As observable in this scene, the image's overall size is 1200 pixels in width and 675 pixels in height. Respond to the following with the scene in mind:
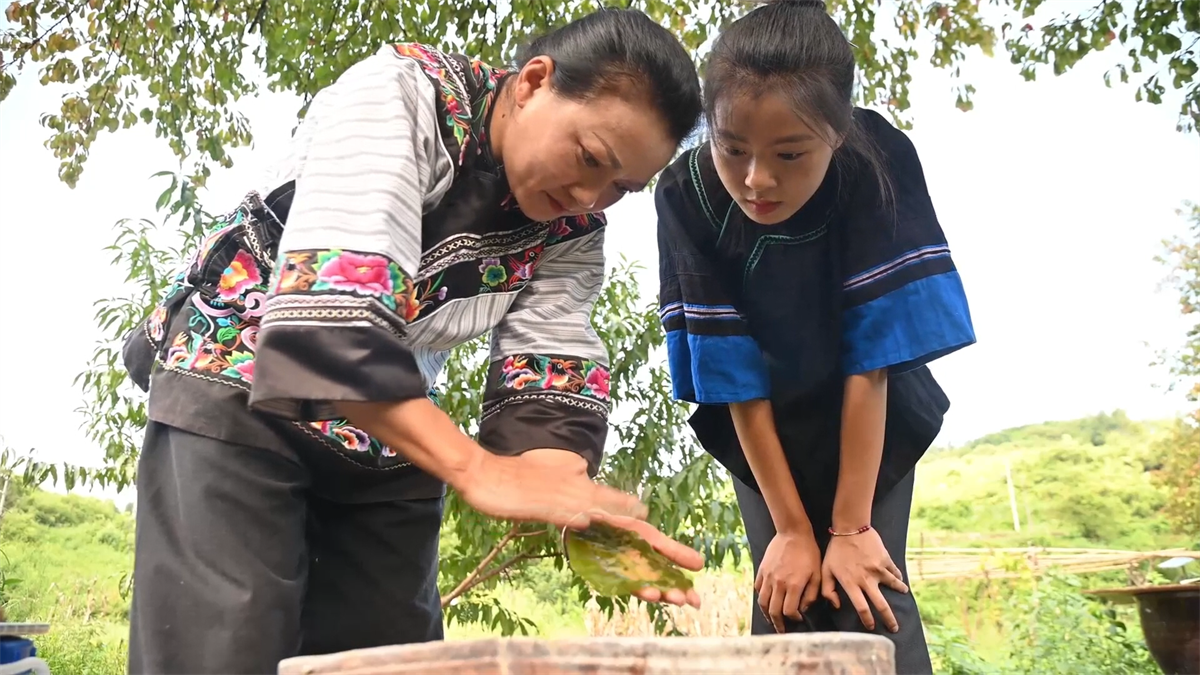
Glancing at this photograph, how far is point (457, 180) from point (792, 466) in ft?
2.37

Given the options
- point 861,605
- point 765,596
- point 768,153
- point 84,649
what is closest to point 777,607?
point 765,596

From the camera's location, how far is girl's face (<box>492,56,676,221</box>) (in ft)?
3.66

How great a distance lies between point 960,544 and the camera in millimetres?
4852

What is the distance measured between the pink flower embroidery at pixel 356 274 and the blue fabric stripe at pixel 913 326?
2.45ft

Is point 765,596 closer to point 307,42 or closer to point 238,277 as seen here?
point 238,277

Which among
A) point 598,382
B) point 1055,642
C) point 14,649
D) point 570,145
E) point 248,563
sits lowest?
point 1055,642

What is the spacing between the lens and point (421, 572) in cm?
134

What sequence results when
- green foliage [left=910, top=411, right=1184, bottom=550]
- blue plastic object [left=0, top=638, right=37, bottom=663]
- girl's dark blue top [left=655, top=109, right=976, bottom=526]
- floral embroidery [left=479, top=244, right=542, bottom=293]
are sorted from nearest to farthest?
1. floral embroidery [left=479, top=244, right=542, bottom=293]
2. girl's dark blue top [left=655, top=109, right=976, bottom=526]
3. blue plastic object [left=0, top=638, right=37, bottom=663]
4. green foliage [left=910, top=411, right=1184, bottom=550]

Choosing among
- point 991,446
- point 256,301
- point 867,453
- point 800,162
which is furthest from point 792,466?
point 991,446

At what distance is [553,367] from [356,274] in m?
0.44

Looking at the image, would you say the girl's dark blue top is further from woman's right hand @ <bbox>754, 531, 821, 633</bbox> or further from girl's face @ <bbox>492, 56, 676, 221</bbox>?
girl's face @ <bbox>492, 56, 676, 221</bbox>

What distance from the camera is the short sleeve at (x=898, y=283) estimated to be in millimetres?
1341

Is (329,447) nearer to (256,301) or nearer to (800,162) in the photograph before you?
(256,301)

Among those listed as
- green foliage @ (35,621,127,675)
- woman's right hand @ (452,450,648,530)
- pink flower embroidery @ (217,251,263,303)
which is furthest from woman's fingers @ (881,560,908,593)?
green foliage @ (35,621,127,675)
